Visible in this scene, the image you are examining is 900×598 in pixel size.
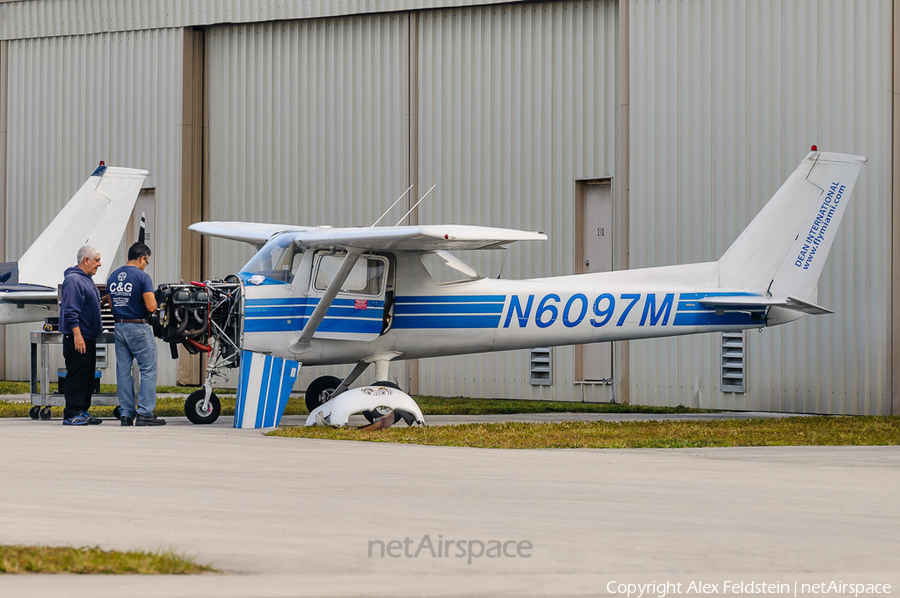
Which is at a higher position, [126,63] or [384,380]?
[126,63]

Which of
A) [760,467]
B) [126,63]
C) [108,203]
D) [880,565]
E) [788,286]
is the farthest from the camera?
[126,63]

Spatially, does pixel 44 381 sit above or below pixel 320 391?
above

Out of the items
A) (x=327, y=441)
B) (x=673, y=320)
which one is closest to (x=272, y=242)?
(x=327, y=441)

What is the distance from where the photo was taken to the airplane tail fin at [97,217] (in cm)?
1628

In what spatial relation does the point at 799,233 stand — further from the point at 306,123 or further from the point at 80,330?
the point at 306,123

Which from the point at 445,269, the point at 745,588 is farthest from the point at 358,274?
the point at 745,588

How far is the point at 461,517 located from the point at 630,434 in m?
5.21

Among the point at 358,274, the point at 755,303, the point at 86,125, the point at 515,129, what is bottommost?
the point at 755,303

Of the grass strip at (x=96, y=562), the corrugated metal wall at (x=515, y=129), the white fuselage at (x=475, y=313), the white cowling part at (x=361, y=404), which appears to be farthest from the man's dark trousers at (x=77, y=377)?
the grass strip at (x=96, y=562)

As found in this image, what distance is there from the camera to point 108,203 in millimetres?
16547

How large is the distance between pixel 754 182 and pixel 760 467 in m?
8.48

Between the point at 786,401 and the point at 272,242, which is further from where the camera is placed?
the point at 786,401

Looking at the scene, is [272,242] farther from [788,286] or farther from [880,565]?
[880,565]

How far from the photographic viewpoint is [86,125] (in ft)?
70.4
